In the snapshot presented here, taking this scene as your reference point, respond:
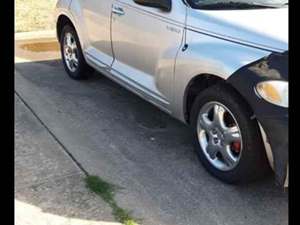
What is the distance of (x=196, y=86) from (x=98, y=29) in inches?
66.5

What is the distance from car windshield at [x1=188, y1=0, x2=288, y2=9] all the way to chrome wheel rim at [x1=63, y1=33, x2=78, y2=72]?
2.43m

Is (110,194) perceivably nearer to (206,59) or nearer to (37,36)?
(206,59)

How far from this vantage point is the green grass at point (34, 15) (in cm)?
869

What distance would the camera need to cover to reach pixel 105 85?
598 centimetres

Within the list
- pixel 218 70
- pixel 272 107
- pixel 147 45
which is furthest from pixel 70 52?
pixel 272 107

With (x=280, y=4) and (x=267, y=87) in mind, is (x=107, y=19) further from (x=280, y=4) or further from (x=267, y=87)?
(x=267, y=87)

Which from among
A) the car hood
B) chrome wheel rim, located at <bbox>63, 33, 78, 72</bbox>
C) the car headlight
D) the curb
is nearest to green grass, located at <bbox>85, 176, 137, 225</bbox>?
the car headlight

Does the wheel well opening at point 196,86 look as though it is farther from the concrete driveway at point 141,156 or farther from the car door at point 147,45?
the concrete driveway at point 141,156

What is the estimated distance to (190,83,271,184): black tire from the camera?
3.37 m

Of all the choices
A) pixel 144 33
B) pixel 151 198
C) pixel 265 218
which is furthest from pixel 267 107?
pixel 144 33

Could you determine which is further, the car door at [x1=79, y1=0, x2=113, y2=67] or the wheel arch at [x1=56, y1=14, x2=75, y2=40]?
the wheel arch at [x1=56, y1=14, x2=75, y2=40]

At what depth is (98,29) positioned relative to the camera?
16.9ft

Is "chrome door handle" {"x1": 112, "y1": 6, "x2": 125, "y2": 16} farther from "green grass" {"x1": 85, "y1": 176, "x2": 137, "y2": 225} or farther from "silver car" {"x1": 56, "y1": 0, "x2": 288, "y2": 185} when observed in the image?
"green grass" {"x1": 85, "y1": 176, "x2": 137, "y2": 225}
